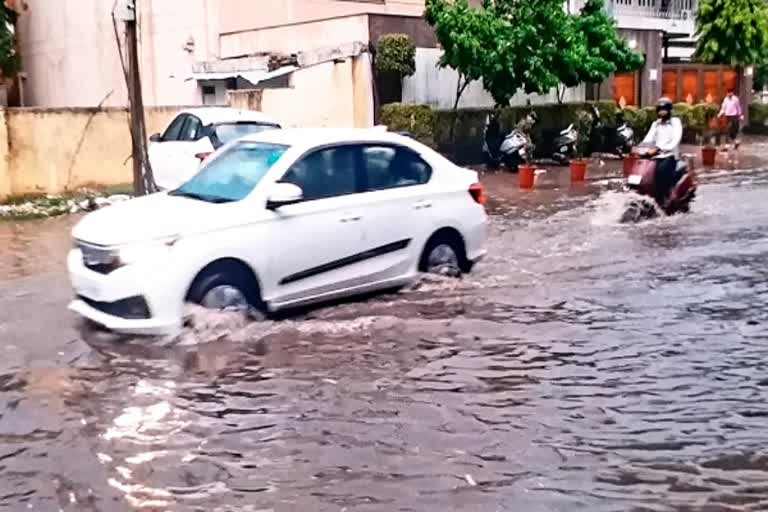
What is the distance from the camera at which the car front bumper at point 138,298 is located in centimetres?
803

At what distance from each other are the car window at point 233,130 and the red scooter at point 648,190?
5472 mm

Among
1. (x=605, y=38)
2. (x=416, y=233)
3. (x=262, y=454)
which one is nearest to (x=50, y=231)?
(x=416, y=233)

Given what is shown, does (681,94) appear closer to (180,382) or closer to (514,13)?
(514,13)

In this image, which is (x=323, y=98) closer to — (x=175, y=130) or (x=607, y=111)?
(x=175, y=130)

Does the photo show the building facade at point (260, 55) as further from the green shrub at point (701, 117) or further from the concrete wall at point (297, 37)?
the green shrub at point (701, 117)

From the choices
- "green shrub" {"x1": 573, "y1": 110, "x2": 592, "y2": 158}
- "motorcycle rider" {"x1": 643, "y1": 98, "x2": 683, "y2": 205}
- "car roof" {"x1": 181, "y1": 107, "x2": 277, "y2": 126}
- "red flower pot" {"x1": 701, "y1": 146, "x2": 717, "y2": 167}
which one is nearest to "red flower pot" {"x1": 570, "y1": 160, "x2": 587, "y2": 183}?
"red flower pot" {"x1": 701, "y1": 146, "x2": 717, "y2": 167}

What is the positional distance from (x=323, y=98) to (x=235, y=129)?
5749 millimetres

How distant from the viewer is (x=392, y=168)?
995 cm

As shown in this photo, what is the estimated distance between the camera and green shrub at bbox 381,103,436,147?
2116 centimetres

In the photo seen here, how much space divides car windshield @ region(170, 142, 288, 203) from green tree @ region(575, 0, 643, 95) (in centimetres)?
1551

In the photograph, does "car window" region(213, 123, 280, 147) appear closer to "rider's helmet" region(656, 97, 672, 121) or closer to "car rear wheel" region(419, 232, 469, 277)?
"rider's helmet" region(656, 97, 672, 121)

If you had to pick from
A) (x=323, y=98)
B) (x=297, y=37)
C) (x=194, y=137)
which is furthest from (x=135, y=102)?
(x=297, y=37)

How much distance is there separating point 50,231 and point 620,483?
11.5m

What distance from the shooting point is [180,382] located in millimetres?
7449
